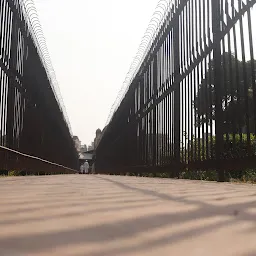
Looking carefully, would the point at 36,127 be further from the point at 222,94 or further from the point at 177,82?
the point at 222,94

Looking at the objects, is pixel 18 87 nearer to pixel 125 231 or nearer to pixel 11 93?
pixel 11 93

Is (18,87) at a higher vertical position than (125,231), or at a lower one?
higher

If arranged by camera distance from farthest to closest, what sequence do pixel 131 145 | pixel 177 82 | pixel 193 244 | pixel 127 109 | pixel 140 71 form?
pixel 127 109 < pixel 131 145 < pixel 140 71 < pixel 177 82 < pixel 193 244

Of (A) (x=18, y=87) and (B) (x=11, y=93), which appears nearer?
(B) (x=11, y=93)

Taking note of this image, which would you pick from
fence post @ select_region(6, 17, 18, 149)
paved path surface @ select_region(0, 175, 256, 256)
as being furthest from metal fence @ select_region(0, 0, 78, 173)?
paved path surface @ select_region(0, 175, 256, 256)

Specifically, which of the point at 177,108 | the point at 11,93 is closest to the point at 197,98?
the point at 177,108

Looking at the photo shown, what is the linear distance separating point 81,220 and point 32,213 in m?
0.21

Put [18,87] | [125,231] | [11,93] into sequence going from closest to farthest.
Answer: [125,231], [11,93], [18,87]

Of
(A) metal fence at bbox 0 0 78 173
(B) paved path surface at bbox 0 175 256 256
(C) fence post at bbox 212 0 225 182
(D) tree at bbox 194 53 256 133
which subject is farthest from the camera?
(A) metal fence at bbox 0 0 78 173

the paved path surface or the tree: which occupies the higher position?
the tree

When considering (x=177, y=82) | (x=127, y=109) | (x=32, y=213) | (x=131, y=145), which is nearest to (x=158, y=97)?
(x=177, y=82)

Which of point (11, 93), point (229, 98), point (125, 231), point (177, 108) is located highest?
point (11, 93)

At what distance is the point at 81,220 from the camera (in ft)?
3.19

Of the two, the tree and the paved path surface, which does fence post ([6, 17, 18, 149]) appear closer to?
the tree
